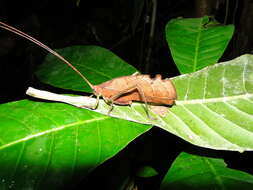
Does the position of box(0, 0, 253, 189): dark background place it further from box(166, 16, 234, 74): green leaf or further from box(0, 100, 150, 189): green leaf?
box(0, 100, 150, 189): green leaf

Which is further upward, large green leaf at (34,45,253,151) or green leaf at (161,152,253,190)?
large green leaf at (34,45,253,151)

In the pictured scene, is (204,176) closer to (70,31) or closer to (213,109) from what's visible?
(213,109)

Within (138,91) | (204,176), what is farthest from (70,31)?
(204,176)

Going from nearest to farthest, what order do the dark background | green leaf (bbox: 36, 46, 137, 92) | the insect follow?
the insect
green leaf (bbox: 36, 46, 137, 92)
the dark background

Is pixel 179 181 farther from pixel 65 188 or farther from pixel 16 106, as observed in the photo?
pixel 16 106

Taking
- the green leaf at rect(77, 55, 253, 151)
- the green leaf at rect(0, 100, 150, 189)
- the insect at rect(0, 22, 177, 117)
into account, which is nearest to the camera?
the green leaf at rect(0, 100, 150, 189)

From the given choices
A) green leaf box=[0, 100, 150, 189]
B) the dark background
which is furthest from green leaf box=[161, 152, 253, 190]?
the dark background

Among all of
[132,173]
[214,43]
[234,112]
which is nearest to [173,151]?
[132,173]
